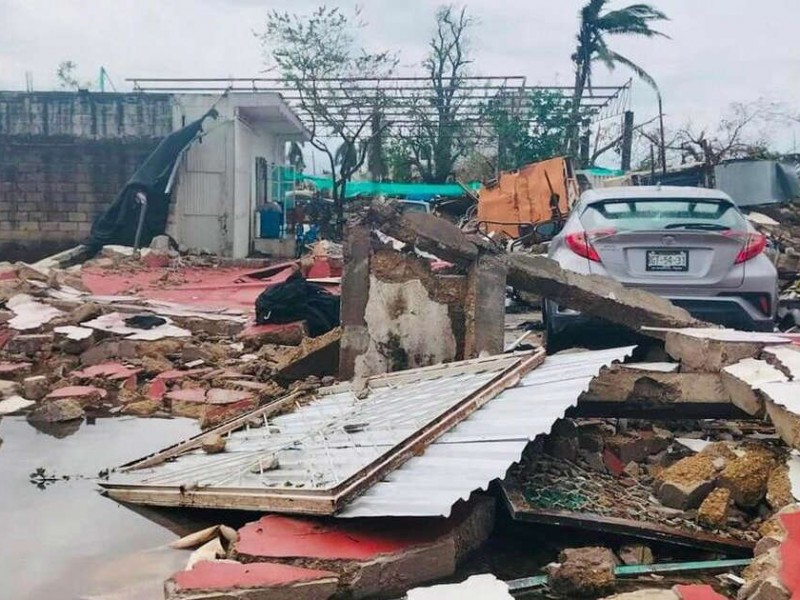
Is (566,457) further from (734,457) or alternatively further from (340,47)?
(340,47)

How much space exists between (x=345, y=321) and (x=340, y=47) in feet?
85.5

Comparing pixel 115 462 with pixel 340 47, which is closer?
pixel 115 462

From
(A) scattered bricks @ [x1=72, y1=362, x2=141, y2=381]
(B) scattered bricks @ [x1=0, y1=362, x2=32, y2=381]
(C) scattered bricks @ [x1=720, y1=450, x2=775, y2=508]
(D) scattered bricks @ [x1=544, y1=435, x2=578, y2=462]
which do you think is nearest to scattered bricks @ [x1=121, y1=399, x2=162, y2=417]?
(A) scattered bricks @ [x1=72, y1=362, x2=141, y2=381]

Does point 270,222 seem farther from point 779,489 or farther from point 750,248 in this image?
point 779,489

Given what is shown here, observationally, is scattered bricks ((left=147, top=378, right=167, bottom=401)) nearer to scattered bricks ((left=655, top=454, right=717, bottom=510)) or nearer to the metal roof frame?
the metal roof frame

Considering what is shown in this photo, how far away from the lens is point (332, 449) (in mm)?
4250

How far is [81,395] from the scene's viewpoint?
22.0 feet

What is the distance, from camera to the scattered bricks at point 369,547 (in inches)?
124

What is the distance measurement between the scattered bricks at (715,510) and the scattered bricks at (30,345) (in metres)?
6.75

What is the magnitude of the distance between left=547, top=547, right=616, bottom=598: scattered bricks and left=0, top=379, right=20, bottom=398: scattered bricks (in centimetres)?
539

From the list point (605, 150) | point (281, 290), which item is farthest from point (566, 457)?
point (605, 150)

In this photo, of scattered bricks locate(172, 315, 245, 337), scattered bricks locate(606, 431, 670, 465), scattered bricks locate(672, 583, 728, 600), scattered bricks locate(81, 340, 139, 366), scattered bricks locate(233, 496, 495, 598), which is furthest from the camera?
scattered bricks locate(172, 315, 245, 337)

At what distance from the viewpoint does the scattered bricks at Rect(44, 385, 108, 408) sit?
21.8 ft

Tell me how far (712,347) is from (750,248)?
1.69 metres
